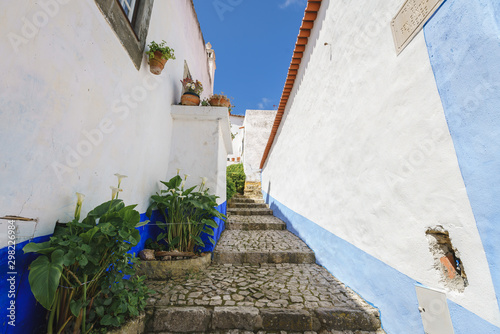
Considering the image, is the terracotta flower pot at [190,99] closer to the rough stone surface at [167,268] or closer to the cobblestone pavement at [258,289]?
the rough stone surface at [167,268]

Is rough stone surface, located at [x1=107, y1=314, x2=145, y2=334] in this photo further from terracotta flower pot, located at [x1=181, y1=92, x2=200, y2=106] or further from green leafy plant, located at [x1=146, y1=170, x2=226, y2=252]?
terracotta flower pot, located at [x1=181, y1=92, x2=200, y2=106]

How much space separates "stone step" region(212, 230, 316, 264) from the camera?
122 inches

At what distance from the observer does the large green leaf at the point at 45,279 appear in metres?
1.04

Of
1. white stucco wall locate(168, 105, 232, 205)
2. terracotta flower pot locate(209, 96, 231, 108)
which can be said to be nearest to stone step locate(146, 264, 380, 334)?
white stucco wall locate(168, 105, 232, 205)

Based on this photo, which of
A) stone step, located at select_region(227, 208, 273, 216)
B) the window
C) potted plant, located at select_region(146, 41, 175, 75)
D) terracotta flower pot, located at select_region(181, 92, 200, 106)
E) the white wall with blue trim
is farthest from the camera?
stone step, located at select_region(227, 208, 273, 216)

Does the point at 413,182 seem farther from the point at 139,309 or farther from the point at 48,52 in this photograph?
the point at 48,52

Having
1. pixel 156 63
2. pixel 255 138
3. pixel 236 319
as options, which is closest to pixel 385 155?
pixel 236 319

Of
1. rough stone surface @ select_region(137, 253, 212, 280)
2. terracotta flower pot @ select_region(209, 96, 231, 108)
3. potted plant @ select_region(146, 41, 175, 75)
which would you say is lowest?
rough stone surface @ select_region(137, 253, 212, 280)

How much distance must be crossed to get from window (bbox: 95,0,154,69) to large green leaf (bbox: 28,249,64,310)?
2164 millimetres

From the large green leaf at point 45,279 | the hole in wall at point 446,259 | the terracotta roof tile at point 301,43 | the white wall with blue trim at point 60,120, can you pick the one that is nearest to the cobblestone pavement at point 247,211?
the terracotta roof tile at point 301,43

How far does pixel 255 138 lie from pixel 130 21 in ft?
36.6

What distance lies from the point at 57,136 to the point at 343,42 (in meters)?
3.28

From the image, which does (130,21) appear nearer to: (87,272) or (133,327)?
(87,272)

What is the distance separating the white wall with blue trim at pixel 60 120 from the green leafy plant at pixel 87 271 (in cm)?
16
